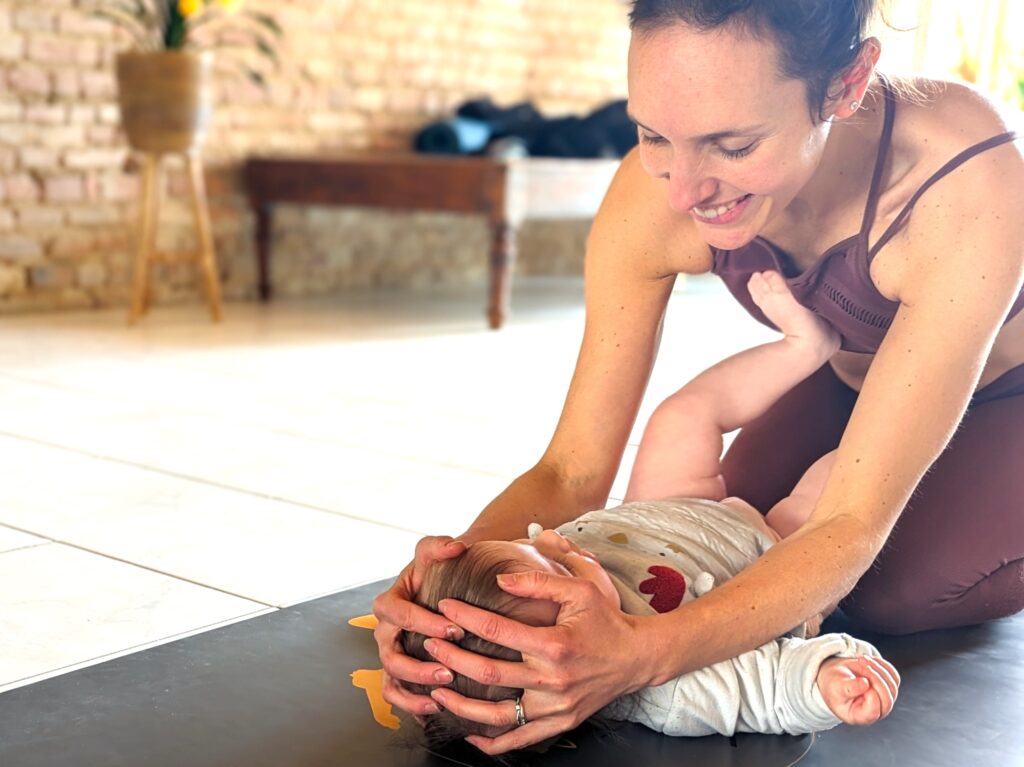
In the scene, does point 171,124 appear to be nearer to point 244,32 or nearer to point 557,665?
point 244,32

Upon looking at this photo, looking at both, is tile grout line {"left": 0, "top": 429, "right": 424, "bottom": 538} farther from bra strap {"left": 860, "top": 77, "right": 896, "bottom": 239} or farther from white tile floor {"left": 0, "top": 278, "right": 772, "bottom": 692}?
bra strap {"left": 860, "top": 77, "right": 896, "bottom": 239}

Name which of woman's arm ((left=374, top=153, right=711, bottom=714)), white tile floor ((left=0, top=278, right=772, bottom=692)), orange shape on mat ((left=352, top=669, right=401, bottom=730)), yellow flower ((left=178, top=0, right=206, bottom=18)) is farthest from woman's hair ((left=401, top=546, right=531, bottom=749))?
yellow flower ((left=178, top=0, right=206, bottom=18))

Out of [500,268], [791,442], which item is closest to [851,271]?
[791,442]

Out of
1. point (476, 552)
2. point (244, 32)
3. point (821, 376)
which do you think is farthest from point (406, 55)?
point (476, 552)

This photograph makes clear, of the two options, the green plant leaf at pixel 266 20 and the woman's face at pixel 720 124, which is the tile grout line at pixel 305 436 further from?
the green plant leaf at pixel 266 20

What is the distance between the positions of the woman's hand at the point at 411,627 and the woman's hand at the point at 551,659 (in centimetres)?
1

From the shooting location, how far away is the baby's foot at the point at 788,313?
178 cm

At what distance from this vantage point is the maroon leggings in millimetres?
1804

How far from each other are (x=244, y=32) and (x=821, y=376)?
12.4ft

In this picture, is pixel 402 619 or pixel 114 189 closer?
pixel 402 619

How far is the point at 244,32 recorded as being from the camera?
5.30 m

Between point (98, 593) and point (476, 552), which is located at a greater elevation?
point (476, 552)

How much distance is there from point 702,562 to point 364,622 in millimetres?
473

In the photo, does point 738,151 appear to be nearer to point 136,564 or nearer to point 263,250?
point 136,564
